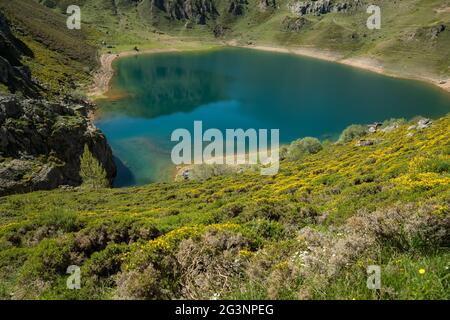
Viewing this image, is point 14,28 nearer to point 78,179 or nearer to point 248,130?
point 248,130

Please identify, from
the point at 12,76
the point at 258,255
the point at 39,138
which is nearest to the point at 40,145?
the point at 39,138

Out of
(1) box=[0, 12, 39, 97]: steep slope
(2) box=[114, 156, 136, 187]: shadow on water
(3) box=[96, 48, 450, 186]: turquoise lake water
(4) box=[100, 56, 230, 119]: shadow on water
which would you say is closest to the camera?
(2) box=[114, 156, 136, 187]: shadow on water

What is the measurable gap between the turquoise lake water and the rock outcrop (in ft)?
30.7

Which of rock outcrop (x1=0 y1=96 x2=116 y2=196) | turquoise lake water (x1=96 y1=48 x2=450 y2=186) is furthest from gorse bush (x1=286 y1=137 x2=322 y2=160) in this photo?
rock outcrop (x1=0 y1=96 x2=116 y2=196)

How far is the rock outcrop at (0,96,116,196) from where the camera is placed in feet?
153

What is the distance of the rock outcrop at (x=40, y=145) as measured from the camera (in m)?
46.6

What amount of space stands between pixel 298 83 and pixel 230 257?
155247mm

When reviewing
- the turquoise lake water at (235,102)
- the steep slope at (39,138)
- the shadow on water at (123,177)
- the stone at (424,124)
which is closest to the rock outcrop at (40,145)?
the steep slope at (39,138)

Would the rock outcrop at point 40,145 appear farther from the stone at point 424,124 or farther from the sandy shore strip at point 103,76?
the sandy shore strip at point 103,76

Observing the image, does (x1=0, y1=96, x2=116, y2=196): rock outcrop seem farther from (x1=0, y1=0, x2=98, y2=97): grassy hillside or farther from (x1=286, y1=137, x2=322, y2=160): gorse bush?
(x1=0, y1=0, x2=98, y2=97): grassy hillside

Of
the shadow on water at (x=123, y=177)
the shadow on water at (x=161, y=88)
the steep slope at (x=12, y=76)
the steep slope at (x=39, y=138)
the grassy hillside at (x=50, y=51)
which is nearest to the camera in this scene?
the steep slope at (x=39, y=138)

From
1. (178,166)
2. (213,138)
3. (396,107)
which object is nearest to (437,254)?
(178,166)

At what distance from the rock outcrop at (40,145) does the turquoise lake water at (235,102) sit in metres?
9.35

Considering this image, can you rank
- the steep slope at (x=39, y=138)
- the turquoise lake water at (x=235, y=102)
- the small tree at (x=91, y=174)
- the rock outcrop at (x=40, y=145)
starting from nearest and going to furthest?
1. the rock outcrop at (x=40, y=145)
2. the steep slope at (x=39, y=138)
3. the small tree at (x=91, y=174)
4. the turquoise lake water at (x=235, y=102)
